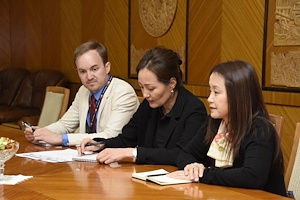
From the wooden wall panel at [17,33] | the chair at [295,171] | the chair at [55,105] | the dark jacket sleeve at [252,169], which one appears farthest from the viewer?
the wooden wall panel at [17,33]

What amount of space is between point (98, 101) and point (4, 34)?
5.44 m

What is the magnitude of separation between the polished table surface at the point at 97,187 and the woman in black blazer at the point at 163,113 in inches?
3.1

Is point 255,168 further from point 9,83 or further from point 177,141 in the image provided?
point 9,83

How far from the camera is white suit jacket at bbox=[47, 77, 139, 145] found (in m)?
3.47

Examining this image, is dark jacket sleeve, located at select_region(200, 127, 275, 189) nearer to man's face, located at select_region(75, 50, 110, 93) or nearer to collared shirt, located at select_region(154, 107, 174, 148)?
collared shirt, located at select_region(154, 107, 174, 148)

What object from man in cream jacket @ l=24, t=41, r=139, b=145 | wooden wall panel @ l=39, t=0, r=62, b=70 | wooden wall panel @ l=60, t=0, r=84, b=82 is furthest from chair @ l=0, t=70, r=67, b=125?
man in cream jacket @ l=24, t=41, r=139, b=145

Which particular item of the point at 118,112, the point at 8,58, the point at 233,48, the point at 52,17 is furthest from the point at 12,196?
the point at 8,58

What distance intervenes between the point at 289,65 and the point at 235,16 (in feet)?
2.63

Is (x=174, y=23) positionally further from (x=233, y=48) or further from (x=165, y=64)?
(x=165, y=64)

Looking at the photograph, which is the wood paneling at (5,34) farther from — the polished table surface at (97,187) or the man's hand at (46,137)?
the polished table surface at (97,187)

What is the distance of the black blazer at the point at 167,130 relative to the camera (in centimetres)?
288

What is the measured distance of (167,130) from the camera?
311 centimetres

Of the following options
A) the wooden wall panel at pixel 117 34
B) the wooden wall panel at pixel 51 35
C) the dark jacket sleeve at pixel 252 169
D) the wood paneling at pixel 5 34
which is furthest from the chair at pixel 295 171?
the wood paneling at pixel 5 34

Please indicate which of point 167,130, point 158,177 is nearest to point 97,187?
point 158,177
